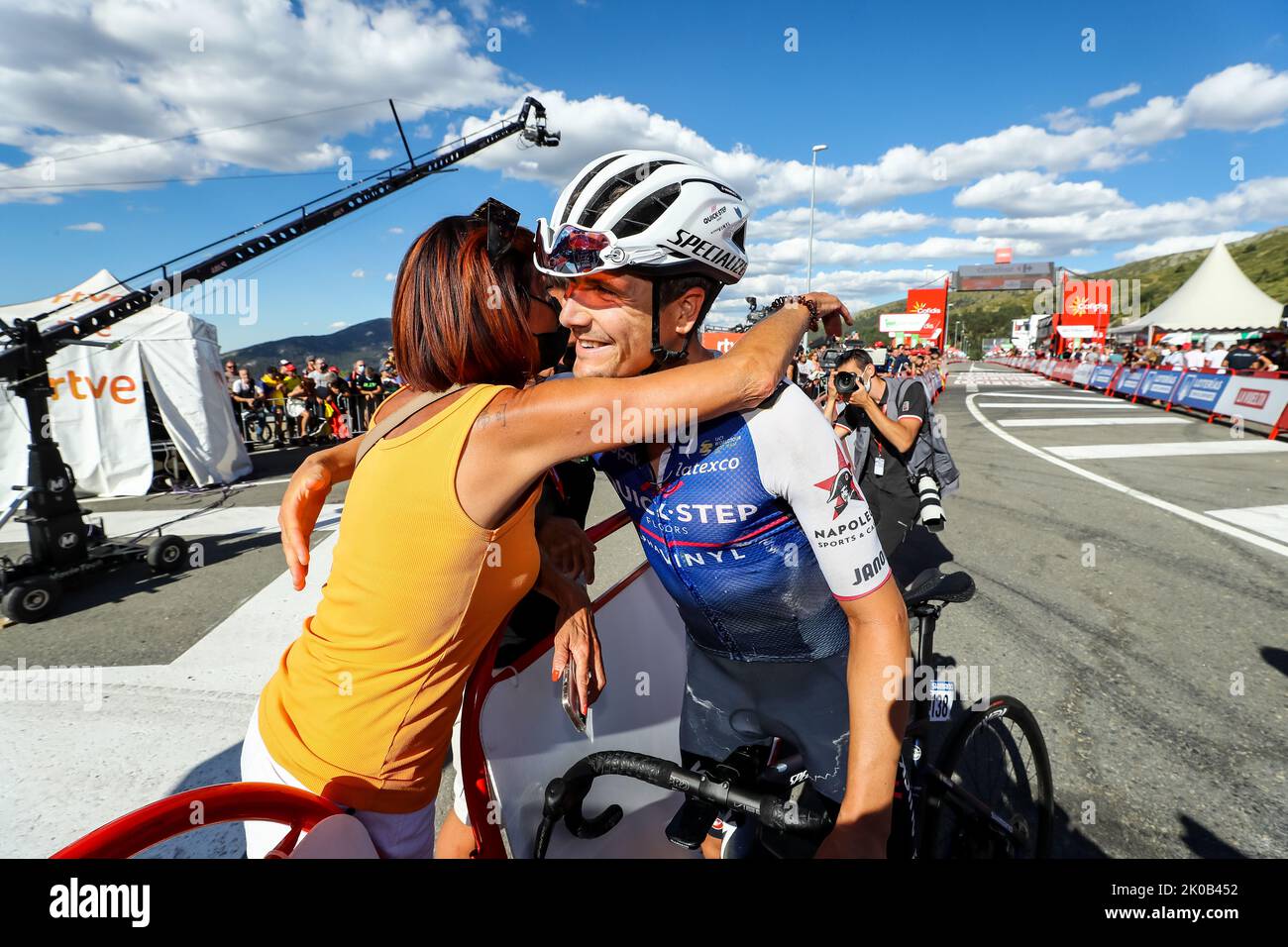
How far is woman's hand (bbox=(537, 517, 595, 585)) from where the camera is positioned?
1.87 meters

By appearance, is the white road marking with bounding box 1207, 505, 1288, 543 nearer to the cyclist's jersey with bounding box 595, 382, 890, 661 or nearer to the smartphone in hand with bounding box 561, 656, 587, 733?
→ the cyclist's jersey with bounding box 595, 382, 890, 661

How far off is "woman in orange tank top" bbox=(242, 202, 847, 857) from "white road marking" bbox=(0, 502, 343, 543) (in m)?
7.00

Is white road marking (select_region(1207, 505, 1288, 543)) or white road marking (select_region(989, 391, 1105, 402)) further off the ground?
white road marking (select_region(989, 391, 1105, 402))

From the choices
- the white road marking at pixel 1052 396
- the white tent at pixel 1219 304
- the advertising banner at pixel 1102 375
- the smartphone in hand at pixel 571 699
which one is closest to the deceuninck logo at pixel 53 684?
the smartphone in hand at pixel 571 699

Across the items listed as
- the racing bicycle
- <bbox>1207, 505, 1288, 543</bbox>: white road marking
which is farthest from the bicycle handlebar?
<bbox>1207, 505, 1288, 543</bbox>: white road marking

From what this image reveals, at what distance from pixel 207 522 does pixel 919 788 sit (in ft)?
30.4

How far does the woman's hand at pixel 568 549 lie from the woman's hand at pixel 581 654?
27cm

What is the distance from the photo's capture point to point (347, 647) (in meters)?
1.28

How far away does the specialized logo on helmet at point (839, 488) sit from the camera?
4.11 feet

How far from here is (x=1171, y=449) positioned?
37.7ft
